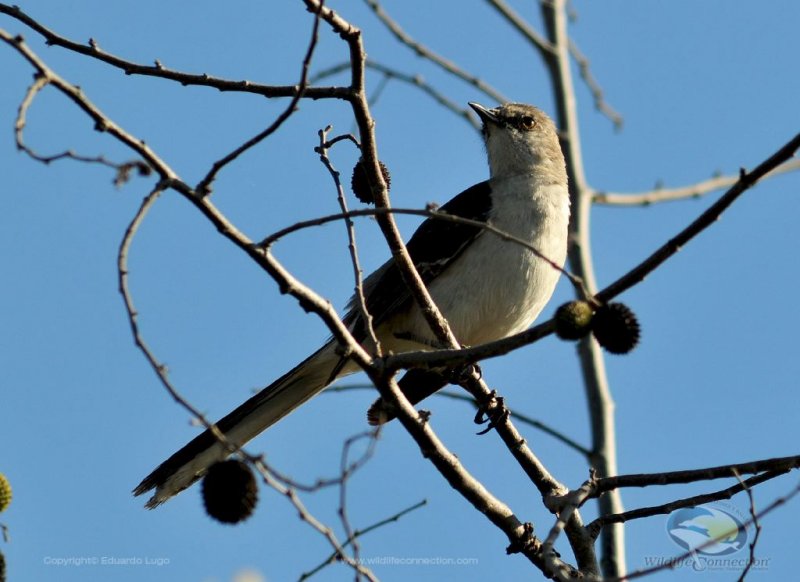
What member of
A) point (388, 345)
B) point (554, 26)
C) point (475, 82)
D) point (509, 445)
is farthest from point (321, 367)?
point (554, 26)

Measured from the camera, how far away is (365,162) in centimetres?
455

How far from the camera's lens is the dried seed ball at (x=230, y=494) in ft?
12.5

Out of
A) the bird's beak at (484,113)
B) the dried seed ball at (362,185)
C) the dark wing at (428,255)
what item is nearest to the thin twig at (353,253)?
the dried seed ball at (362,185)

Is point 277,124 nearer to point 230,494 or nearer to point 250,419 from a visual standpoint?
point 230,494

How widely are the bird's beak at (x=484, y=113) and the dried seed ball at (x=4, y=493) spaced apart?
16.9ft

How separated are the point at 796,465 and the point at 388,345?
316 centimetres

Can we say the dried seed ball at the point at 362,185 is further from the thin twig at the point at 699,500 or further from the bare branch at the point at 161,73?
the thin twig at the point at 699,500

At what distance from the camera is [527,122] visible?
26.7ft

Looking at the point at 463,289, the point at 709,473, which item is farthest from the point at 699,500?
the point at 463,289

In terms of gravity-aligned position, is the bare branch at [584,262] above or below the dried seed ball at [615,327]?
above

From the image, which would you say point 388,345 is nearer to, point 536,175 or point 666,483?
point 536,175

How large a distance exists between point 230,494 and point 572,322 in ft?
4.45

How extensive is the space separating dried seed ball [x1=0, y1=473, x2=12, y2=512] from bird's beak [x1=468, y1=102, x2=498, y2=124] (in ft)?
16.9

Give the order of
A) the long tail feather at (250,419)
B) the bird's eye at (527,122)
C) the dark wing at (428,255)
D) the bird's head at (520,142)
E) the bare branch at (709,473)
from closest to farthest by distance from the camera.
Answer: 1. the bare branch at (709,473)
2. the long tail feather at (250,419)
3. the dark wing at (428,255)
4. the bird's head at (520,142)
5. the bird's eye at (527,122)
